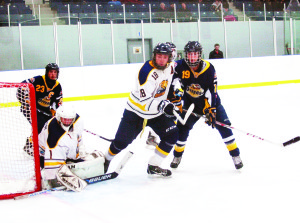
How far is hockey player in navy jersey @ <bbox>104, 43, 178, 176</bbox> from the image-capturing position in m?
2.91

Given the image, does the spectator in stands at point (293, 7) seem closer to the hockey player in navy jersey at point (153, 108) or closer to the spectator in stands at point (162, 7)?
the spectator in stands at point (162, 7)

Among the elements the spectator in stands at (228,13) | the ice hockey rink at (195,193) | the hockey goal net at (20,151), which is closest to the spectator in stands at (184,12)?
the spectator in stands at (228,13)

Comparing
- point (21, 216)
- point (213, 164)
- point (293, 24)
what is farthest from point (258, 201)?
point (293, 24)

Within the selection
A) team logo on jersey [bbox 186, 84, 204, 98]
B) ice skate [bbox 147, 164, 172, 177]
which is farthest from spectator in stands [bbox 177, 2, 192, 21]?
ice skate [bbox 147, 164, 172, 177]

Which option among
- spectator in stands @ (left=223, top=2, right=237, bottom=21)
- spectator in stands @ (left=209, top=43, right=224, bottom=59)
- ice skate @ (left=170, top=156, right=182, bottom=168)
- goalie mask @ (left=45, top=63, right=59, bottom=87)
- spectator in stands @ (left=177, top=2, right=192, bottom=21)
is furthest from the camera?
spectator in stands @ (left=223, top=2, right=237, bottom=21)

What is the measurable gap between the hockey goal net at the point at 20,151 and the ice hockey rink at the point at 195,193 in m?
0.20

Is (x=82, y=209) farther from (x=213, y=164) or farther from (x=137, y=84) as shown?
(x=213, y=164)

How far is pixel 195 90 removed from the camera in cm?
323

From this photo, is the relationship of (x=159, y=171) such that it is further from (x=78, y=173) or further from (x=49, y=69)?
(x=49, y=69)

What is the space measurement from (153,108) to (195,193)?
2.16ft

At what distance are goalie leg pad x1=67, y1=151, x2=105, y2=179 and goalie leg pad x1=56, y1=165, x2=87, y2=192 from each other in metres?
0.08

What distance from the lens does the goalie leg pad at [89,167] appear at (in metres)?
2.88

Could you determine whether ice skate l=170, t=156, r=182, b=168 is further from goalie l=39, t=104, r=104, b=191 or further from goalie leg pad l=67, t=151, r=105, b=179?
goalie l=39, t=104, r=104, b=191

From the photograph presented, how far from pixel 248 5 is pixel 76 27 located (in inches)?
152
